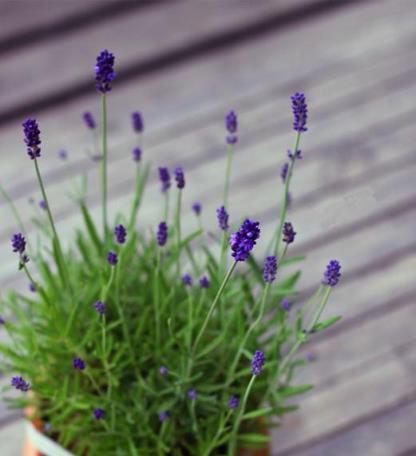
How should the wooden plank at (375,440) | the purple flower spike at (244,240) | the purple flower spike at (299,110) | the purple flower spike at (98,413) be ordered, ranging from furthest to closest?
the wooden plank at (375,440), the purple flower spike at (98,413), the purple flower spike at (299,110), the purple flower spike at (244,240)

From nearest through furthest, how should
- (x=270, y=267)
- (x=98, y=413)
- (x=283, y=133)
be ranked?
(x=270, y=267) → (x=98, y=413) → (x=283, y=133)

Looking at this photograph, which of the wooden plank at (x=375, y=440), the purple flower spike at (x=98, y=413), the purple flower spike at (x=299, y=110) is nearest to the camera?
the purple flower spike at (x=299, y=110)

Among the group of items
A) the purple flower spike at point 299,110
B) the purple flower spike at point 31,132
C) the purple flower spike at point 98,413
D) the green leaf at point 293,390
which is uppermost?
the purple flower spike at point 31,132

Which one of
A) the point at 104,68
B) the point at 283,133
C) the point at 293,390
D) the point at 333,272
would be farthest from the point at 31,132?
the point at 283,133

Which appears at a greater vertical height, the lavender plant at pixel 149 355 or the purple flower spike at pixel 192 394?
the lavender plant at pixel 149 355

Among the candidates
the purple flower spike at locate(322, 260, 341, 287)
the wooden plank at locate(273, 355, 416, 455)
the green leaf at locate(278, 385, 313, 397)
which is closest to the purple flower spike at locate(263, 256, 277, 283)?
the purple flower spike at locate(322, 260, 341, 287)

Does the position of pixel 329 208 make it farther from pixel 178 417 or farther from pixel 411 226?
pixel 178 417

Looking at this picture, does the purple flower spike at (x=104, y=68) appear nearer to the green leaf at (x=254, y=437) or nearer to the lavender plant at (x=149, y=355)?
the lavender plant at (x=149, y=355)

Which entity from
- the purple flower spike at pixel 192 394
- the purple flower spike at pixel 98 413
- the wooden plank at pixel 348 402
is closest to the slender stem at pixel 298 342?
the purple flower spike at pixel 192 394

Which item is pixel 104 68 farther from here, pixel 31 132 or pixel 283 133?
pixel 283 133
